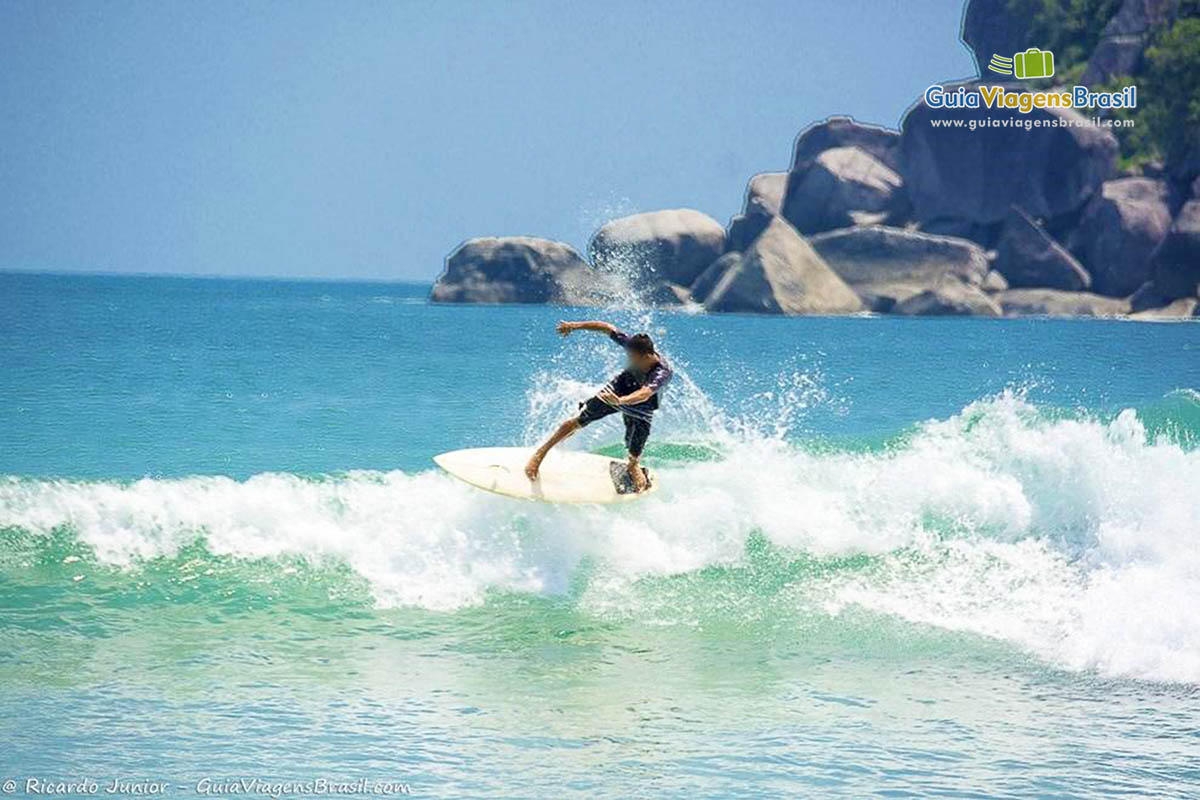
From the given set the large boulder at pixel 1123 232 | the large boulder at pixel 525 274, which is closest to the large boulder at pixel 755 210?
the large boulder at pixel 525 274

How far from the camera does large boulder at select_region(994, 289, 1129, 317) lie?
227 ft

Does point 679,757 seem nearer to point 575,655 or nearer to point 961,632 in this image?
point 575,655

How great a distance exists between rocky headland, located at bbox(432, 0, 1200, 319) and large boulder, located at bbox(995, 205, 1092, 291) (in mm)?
85

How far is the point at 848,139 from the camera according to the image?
276 feet

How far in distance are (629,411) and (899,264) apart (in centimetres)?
6079

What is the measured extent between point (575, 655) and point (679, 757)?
2545 mm

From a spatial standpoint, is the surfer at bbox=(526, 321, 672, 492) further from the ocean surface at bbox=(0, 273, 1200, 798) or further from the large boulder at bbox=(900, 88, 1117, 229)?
the large boulder at bbox=(900, 88, 1117, 229)

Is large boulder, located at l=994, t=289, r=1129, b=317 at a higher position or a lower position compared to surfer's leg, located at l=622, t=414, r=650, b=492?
higher

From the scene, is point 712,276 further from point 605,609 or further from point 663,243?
point 605,609

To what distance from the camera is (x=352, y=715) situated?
918 centimetres

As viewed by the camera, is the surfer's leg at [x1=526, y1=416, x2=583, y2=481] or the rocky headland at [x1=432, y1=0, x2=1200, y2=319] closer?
the surfer's leg at [x1=526, y1=416, x2=583, y2=481]

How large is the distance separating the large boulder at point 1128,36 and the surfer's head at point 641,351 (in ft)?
265

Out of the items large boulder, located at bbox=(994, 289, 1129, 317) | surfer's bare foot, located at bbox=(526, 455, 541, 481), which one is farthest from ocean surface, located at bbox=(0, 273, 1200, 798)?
large boulder, located at bbox=(994, 289, 1129, 317)

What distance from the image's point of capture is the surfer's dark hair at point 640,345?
12.1 meters
